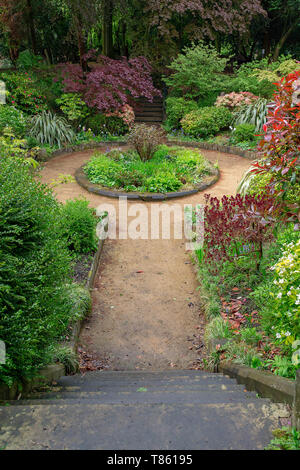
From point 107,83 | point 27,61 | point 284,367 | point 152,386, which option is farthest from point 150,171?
point 27,61

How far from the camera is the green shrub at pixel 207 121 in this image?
486 inches

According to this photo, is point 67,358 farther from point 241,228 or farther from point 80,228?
point 241,228

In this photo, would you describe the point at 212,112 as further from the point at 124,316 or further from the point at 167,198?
the point at 124,316

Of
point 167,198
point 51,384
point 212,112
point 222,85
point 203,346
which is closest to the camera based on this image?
point 51,384

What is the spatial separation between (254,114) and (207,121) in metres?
1.42

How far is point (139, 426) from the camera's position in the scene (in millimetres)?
1933

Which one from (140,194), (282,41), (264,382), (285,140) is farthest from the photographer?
(282,41)

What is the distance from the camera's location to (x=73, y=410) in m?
2.08

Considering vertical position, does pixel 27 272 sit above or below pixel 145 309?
above

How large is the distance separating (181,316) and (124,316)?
2.26 ft

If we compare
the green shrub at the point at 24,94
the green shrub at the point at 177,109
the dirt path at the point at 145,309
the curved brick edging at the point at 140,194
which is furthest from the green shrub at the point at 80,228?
the green shrub at the point at 177,109

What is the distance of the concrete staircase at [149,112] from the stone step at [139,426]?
13.2 metres

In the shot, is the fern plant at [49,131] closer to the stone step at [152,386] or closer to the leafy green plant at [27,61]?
the leafy green plant at [27,61]
